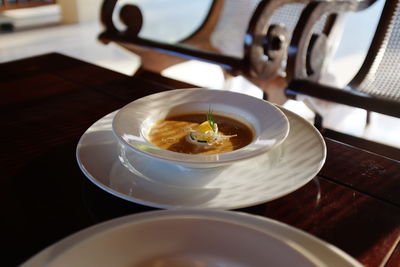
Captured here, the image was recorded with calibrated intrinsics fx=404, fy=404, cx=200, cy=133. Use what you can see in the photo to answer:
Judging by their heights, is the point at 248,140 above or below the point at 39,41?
above

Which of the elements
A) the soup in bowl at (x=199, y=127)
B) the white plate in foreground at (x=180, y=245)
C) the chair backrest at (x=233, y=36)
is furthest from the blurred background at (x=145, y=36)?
the white plate in foreground at (x=180, y=245)

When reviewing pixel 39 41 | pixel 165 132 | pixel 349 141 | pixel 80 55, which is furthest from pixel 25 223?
pixel 39 41

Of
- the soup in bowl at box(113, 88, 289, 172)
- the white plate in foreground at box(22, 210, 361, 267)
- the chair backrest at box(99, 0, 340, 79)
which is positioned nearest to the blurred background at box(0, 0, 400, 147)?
the chair backrest at box(99, 0, 340, 79)

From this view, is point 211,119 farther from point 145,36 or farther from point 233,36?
point 145,36

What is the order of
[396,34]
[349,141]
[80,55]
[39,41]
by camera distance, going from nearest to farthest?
1. [349,141]
2. [396,34]
3. [80,55]
4. [39,41]

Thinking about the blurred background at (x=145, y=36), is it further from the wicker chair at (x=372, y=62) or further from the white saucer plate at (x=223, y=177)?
the white saucer plate at (x=223, y=177)

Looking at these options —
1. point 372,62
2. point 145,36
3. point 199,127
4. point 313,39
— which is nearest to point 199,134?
point 199,127

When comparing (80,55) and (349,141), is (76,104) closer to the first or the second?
(349,141)

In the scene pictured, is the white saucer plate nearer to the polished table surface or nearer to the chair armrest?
the polished table surface
